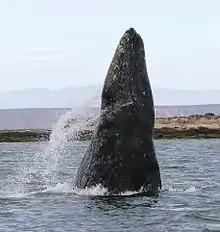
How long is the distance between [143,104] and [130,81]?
0.54 m

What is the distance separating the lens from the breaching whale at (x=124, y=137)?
1352 cm

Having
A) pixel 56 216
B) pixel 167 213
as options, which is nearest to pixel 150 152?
pixel 167 213

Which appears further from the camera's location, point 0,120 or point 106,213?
point 0,120

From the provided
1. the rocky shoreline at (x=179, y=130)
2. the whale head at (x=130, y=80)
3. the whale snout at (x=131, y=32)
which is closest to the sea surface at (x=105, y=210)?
the whale head at (x=130, y=80)

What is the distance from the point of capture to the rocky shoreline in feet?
239

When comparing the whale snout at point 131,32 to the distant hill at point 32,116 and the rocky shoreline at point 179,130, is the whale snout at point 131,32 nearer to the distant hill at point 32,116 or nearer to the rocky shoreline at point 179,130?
the rocky shoreline at point 179,130

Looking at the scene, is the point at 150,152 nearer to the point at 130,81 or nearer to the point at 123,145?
the point at 123,145

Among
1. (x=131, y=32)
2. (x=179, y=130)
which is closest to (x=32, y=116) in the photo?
(x=179, y=130)

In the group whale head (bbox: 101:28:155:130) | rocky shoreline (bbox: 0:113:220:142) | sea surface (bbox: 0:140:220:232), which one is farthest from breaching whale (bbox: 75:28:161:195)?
rocky shoreline (bbox: 0:113:220:142)

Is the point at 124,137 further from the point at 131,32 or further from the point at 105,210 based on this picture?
the point at 131,32

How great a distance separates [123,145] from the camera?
13578 mm

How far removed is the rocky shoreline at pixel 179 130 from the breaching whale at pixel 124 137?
5477 cm

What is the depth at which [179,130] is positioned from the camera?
247ft

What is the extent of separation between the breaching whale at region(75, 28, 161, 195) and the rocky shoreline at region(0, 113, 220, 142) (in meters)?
54.8
